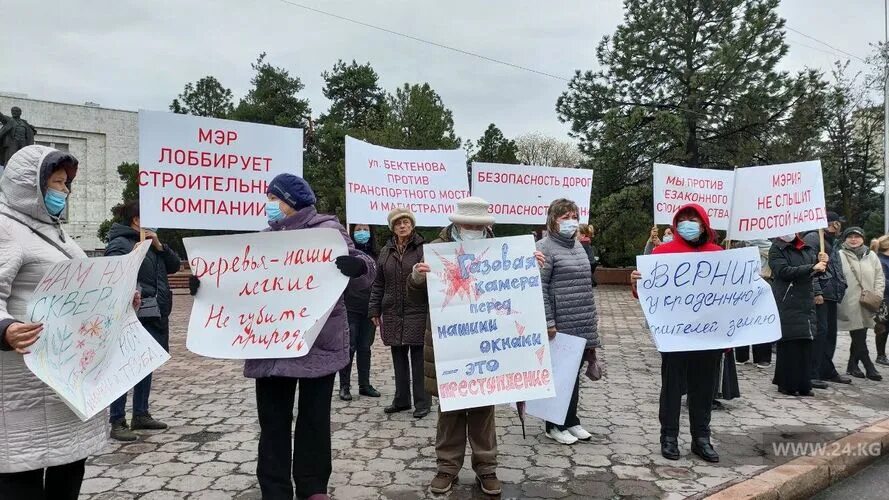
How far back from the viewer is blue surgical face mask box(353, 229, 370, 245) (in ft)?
21.9

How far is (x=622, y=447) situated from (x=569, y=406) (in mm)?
508

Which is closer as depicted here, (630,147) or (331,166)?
(630,147)

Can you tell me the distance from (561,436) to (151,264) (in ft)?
11.7

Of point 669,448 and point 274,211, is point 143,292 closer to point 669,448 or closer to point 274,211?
point 274,211

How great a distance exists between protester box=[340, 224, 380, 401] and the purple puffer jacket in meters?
2.43

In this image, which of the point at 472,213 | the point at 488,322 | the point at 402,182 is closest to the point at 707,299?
the point at 488,322

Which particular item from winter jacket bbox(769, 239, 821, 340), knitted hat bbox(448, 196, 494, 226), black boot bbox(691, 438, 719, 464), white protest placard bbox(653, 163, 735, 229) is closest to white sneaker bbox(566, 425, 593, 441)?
black boot bbox(691, 438, 719, 464)

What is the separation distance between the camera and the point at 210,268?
350 cm

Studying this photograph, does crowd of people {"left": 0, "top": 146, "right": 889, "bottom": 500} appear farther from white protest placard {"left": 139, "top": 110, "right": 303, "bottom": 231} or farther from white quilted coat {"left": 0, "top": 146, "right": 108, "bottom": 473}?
white protest placard {"left": 139, "top": 110, "right": 303, "bottom": 231}

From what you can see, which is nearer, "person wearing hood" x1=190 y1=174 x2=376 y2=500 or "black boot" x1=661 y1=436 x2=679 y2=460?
"person wearing hood" x1=190 y1=174 x2=376 y2=500

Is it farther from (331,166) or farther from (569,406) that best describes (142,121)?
(331,166)

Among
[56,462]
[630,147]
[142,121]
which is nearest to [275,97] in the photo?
[630,147]

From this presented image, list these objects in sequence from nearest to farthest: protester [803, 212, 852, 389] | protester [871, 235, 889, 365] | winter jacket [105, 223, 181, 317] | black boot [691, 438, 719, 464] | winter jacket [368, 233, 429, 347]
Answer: black boot [691, 438, 719, 464] < winter jacket [105, 223, 181, 317] < winter jacket [368, 233, 429, 347] < protester [803, 212, 852, 389] < protester [871, 235, 889, 365]

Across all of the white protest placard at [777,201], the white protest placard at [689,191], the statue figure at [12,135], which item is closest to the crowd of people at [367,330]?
the white protest placard at [777,201]
